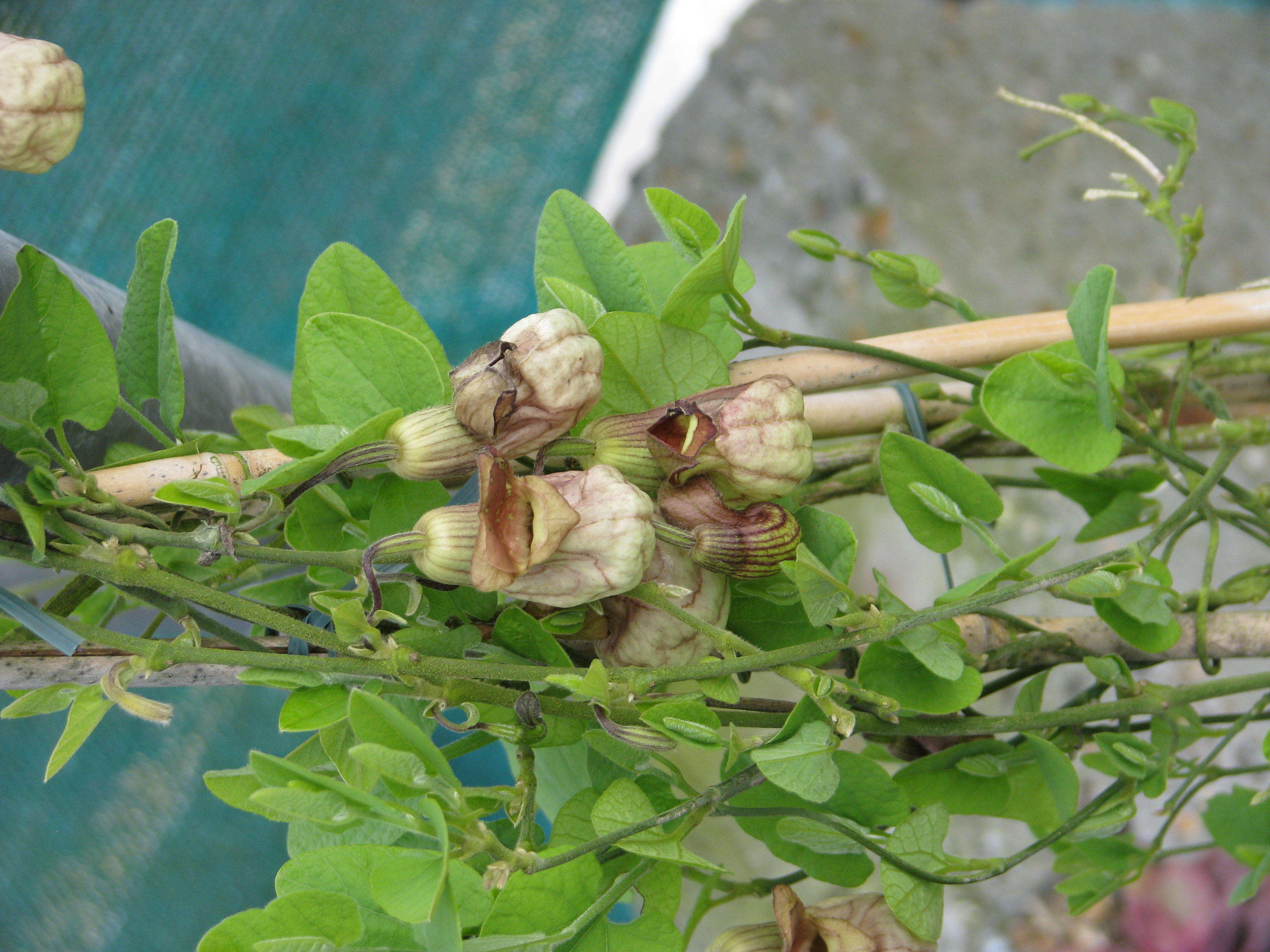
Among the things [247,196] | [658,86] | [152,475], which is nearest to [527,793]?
[152,475]

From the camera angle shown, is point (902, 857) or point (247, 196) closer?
point (902, 857)

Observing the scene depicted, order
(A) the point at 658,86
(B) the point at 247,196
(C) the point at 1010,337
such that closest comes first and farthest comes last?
(C) the point at 1010,337, (B) the point at 247,196, (A) the point at 658,86

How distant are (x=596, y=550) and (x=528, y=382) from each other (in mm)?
56

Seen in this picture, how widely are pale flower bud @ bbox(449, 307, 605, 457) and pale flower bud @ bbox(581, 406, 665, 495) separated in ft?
0.06

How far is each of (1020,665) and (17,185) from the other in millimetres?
900

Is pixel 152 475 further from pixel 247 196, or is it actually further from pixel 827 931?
pixel 247 196

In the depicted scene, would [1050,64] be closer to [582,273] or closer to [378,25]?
[378,25]

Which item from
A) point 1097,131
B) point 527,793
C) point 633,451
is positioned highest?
point 1097,131

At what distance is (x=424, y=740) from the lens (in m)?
0.25

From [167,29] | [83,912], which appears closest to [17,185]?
[167,29]

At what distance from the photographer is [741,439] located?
0.30m

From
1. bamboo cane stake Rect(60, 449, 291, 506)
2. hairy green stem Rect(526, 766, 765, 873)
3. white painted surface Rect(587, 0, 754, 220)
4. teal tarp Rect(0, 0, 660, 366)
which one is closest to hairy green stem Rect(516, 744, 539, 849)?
hairy green stem Rect(526, 766, 765, 873)

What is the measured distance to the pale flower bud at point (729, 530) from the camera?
30 cm

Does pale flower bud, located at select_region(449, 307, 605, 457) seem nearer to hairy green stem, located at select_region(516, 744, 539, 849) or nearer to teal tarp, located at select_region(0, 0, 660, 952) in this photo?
hairy green stem, located at select_region(516, 744, 539, 849)
